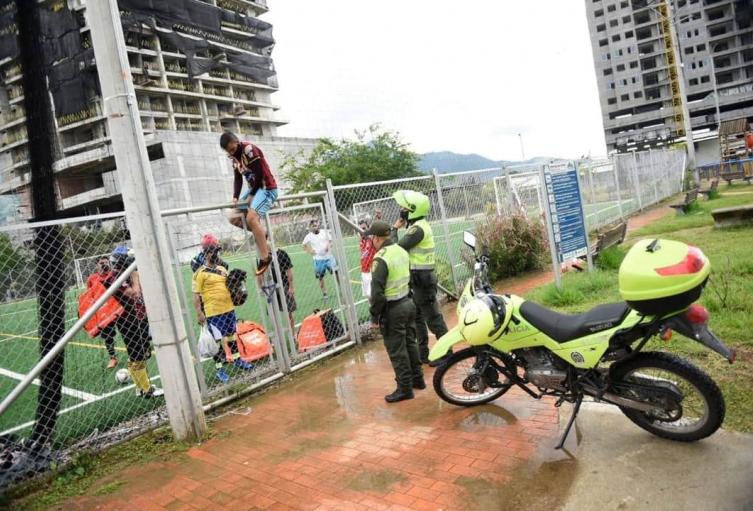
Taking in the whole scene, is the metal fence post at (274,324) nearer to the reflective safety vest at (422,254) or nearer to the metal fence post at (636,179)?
the reflective safety vest at (422,254)

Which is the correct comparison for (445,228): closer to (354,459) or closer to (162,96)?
(354,459)

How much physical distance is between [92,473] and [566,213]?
701 cm

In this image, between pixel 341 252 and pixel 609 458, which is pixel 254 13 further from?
pixel 609 458

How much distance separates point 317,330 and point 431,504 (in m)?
4.11

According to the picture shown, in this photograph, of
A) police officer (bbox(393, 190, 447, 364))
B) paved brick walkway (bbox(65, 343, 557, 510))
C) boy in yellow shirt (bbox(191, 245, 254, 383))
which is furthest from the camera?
boy in yellow shirt (bbox(191, 245, 254, 383))

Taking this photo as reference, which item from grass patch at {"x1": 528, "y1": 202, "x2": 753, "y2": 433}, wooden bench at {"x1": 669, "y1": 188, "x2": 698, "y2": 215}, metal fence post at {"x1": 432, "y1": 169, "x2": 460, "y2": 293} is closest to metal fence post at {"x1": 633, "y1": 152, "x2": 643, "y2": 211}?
wooden bench at {"x1": 669, "y1": 188, "x2": 698, "y2": 215}

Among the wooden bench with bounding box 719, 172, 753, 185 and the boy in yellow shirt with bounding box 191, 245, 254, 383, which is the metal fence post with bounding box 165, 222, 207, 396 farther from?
the wooden bench with bounding box 719, 172, 753, 185

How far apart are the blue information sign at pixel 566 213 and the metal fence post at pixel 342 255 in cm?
314

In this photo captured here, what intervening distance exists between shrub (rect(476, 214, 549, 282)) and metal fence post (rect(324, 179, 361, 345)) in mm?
3649

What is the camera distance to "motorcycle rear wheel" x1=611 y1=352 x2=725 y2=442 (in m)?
3.35

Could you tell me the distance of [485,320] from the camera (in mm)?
3932

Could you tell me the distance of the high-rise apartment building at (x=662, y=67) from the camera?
2879 inches

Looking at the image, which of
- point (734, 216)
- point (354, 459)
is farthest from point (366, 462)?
point (734, 216)

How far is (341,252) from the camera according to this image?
7320mm
